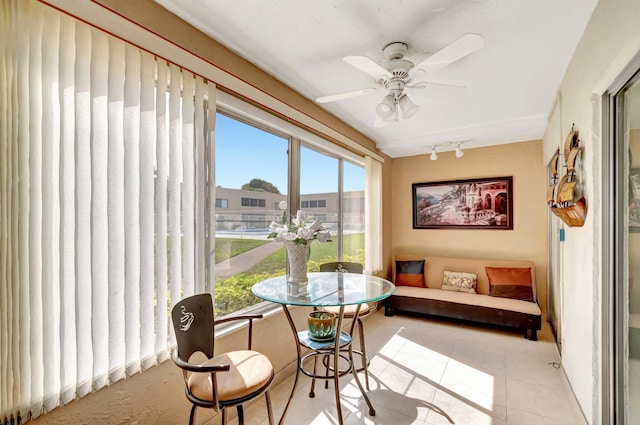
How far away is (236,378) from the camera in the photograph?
4.95ft

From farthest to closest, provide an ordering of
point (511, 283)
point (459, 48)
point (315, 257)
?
point (511, 283), point (315, 257), point (459, 48)

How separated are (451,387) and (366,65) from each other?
8.44 ft

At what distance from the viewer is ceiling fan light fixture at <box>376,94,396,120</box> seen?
2.19 m

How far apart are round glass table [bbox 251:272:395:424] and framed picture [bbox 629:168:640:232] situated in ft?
4.16

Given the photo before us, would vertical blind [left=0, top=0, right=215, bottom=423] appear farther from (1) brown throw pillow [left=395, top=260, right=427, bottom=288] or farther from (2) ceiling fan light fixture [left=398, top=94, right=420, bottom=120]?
(1) brown throw pillow [left=395, top=260, right=427, bottom=288]

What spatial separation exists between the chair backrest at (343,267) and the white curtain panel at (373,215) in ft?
3.48

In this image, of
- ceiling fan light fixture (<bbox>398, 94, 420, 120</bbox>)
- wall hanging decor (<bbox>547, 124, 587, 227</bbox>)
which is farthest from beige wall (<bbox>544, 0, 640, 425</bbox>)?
ceiling fan light fixture (<bbox>398, 94, 420, 120</bbox>)

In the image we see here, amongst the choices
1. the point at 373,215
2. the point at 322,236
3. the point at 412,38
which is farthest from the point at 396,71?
the point at 373,215

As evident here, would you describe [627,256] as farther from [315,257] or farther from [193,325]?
[315,257]

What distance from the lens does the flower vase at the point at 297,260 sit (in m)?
2.11

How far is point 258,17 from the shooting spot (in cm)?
176

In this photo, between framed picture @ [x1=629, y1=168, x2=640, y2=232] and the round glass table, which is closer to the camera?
framed picture @ [x1=629, y1=168, x2=640, y2=232]

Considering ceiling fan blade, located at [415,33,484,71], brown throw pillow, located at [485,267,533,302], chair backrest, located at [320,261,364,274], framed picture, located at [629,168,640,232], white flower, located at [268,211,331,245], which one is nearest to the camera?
framed picture, located at [629,168,640,232]

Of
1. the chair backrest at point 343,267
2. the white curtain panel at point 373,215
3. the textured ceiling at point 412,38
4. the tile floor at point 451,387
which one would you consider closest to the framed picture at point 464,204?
the white curtain panel at point 373,215
